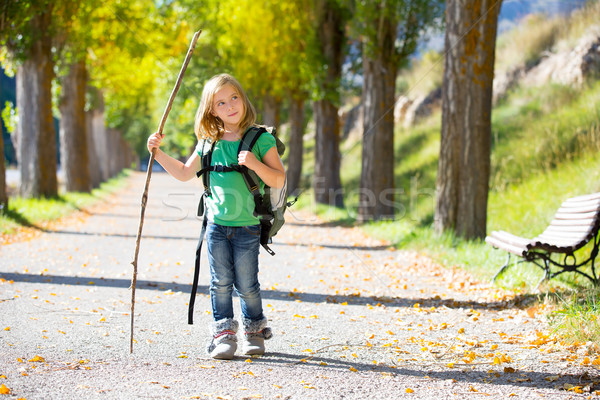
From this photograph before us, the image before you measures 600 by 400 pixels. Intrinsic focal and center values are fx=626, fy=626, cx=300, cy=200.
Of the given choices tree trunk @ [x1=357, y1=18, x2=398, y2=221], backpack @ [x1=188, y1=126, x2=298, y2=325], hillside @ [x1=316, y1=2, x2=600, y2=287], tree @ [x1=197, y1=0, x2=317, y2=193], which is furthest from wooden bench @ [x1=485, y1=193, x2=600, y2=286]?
tree @ [x1=197, y1=0, x2=317, y2=193]

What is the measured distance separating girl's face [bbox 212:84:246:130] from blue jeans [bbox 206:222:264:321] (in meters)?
0.76

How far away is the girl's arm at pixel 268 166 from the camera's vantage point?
4152 millimetres

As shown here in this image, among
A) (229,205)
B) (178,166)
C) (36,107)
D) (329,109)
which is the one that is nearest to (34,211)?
(36,107)

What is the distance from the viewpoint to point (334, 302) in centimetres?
652

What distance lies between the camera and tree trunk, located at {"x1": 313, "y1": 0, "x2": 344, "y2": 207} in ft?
55.8

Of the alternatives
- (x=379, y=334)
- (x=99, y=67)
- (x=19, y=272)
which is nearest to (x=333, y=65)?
(x=99, y=67)

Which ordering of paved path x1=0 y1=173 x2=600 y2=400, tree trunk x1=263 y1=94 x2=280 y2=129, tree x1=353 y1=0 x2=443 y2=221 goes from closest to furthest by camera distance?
paved path x1=0 y1=173 x2=600 y2=400
tree x1=353 y1=0 x2=443 y2=221
tree trunk x1=263 y1=94 x2=280 y2=129

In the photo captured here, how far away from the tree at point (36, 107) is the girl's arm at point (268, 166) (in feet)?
38.2

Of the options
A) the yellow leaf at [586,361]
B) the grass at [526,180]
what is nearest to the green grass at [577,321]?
the grass at [526,180]

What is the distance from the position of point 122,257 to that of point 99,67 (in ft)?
48.5

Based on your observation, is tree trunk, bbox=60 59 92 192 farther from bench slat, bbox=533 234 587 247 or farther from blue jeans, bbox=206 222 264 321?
blue jeans, bbox=206 222 264 321

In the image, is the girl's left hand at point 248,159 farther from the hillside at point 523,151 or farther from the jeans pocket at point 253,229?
the hillside at point 523,151

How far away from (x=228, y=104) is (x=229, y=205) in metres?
0.70

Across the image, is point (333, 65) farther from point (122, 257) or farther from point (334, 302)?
point (334, 302)
